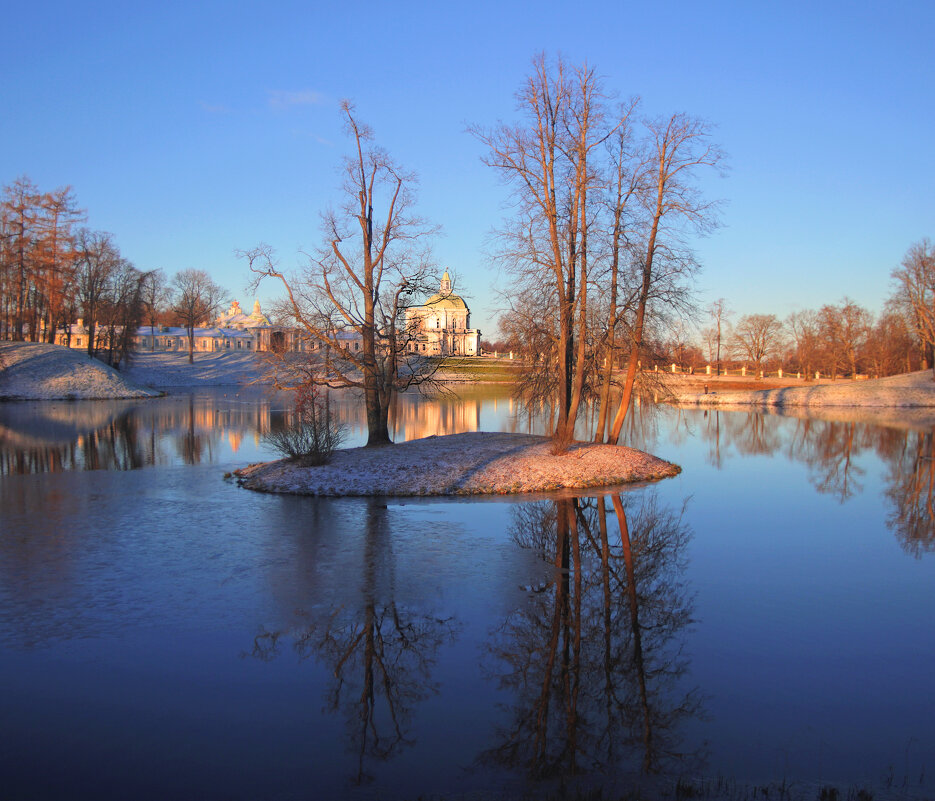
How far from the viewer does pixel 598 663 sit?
7.93m

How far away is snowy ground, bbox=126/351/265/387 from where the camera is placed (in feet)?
244

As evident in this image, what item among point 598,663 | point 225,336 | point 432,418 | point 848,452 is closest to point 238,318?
point 225,336

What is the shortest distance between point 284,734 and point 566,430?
16.4 m

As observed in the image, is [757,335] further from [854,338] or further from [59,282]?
Result: [59,282]

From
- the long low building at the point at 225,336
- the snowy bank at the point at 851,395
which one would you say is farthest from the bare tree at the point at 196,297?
the snowy bank at the point at 851,395

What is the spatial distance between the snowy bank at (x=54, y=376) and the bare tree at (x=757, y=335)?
6711 centimetres

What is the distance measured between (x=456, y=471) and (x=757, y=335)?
80205 mm

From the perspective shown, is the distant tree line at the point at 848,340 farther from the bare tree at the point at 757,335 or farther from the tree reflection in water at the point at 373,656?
the tree reflection in water at the point at 373,656

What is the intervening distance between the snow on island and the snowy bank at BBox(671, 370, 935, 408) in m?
43.1

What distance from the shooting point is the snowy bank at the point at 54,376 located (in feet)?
177

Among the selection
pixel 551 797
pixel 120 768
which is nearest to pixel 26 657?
pixel 120 768

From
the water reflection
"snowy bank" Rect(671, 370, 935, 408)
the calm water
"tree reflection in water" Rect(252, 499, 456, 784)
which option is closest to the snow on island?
the calm water

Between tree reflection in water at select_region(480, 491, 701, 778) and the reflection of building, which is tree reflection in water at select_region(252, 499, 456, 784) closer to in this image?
tree reflection in water at select_region(480, 491, 701, 778)

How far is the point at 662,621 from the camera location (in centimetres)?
938
